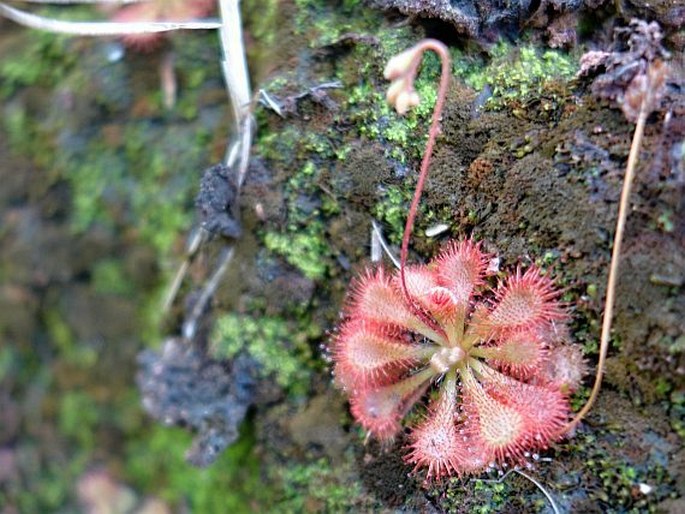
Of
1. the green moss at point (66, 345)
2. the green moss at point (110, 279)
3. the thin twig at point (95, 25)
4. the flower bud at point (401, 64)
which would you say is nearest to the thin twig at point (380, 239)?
the flower bud at point (401, 64)

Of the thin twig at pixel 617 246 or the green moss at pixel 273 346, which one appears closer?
the thin twig at pixel 617 246

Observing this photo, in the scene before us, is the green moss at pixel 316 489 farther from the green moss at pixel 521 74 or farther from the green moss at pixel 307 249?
the green moss at pixel 521 74

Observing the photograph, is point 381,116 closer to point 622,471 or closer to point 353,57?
point 353,57

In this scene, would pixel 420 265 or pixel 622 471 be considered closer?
pixel 622 471

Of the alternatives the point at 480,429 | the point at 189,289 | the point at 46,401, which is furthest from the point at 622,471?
the point at 46,401

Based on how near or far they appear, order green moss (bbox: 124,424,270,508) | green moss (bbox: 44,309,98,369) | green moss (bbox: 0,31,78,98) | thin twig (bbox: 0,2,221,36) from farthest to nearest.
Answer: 1. green moss (bbox: 44,309,98,369)
2. green moss (bbox: 0,31,78,98)
3. green moss (bbox: 124,424,270,508)
4. thin twig (bbox: 0,2,221,36)

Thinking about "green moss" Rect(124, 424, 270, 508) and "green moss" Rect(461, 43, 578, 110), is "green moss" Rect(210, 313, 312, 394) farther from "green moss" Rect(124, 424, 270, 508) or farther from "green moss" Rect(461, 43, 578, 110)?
"green moss" Rect(461, 43, 578, 110)

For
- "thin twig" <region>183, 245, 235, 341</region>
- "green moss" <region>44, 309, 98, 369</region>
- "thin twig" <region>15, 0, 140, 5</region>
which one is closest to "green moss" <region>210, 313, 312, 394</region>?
"thin twig" <region>183, 245, 235, 341</region>
